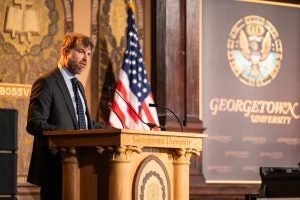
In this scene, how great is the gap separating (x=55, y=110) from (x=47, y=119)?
0.26ft

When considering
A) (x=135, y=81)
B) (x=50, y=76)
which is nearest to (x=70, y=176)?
(x=50, y=76)

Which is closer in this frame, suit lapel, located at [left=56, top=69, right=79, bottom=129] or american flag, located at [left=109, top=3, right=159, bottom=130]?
suit lapel, located at [left=56, top=69, right=79, bottom=129]

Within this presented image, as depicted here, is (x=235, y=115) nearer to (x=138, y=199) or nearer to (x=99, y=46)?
(x=99, y=46)

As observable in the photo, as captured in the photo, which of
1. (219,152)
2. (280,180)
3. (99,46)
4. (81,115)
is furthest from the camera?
(219,152)

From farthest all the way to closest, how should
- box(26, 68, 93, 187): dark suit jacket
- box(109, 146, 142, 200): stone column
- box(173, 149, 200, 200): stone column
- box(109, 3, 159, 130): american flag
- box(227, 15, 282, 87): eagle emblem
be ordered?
1. box(227, 15, 282, 87): eagle emblem
2. box(109, 3, 159, 130): american flag
3. box(173, 149, 200, 200): stone column
4. box(26, 68, 93, 187): dark suit jacket
5. box(109, 146, 142, 200): stone column

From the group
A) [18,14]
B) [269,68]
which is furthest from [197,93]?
[18,14]

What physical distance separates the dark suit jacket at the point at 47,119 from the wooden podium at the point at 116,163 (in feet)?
0.45

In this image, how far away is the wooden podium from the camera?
481 cm

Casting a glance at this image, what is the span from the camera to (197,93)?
9.15m

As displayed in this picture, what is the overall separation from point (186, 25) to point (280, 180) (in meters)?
3.03

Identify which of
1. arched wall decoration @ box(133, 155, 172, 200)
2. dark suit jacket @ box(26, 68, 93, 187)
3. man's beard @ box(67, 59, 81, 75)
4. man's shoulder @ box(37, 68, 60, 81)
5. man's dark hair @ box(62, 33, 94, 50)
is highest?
man's dark hair @ box(62, 33, 94, 50)

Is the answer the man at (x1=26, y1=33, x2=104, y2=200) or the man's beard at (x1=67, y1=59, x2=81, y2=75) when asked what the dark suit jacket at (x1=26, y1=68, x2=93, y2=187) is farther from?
the man's beard at (x1=67, y1=59, x2=81, y2=75)

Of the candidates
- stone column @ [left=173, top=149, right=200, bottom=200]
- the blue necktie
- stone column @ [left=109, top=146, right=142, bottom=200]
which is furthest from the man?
stone column @ [left=173, top=149, right=200, bottom=200]

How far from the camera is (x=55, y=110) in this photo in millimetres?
5191
